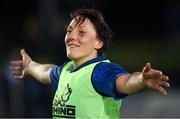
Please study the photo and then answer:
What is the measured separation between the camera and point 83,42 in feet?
16.7

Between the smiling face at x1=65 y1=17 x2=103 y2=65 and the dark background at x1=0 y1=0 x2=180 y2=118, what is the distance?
4620mm

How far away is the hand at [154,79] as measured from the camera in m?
4.19

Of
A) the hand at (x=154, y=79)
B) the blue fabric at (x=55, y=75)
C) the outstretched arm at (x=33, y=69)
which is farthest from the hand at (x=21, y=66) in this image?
the hand at (x=154, y=79)

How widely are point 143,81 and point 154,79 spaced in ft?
0.33

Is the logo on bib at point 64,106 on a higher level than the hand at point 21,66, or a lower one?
lower

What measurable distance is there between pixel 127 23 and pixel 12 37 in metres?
2.26

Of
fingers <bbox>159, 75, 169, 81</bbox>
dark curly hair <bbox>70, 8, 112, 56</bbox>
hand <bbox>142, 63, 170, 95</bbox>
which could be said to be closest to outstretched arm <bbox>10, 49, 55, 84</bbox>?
dark curly hair <bbox>70, 8, 112, 56</bbox>

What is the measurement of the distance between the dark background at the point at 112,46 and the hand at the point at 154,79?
5.37m

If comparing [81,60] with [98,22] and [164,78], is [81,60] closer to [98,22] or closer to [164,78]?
[98,22]

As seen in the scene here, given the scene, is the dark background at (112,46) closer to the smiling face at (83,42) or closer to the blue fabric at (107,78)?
the smiling face at (83,42)

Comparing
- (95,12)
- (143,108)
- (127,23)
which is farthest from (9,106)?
(95,12)

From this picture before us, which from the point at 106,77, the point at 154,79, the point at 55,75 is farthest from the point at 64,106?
the point at 154,79

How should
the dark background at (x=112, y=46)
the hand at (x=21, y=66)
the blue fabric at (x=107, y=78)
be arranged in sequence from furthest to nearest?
the dark background at (x=112, y=46)
the hand at (x=21, y=66)
the blue fabric at (x=107, y=78)

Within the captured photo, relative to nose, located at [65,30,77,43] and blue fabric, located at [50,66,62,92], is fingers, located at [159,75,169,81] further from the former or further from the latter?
blue fabric, located at [50,66,62,92]
